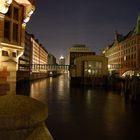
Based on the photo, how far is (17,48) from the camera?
1078 centimetres

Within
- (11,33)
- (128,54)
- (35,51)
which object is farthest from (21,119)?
(35,51)

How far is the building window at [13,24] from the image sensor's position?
10.3m

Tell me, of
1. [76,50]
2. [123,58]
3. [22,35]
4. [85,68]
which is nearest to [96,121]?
[22,35]

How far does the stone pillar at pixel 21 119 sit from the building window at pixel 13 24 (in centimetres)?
689

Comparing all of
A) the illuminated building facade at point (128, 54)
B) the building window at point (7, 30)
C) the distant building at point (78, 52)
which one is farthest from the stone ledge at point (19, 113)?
the distant building at point (78, 52)

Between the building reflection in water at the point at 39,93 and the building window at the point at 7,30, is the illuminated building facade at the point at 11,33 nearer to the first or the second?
the building window at the point at 7,30

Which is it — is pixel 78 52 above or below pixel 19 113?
above

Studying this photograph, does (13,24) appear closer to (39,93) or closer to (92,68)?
(39,93)

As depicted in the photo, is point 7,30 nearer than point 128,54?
Yes

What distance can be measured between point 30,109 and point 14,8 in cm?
817

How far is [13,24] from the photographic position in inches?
422

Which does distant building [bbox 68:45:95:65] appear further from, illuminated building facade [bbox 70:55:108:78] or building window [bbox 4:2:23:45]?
building window [bbox 4:2:23:45]

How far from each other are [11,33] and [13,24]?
0.53 m

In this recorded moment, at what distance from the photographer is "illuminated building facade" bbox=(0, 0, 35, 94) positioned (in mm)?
9648
